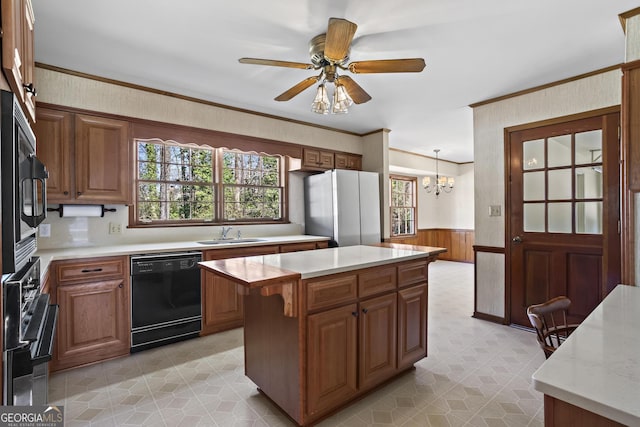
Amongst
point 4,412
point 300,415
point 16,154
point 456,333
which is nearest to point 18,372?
point 4,412

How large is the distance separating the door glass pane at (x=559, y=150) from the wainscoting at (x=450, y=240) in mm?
4287

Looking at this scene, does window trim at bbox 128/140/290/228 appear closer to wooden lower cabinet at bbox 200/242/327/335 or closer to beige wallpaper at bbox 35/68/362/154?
beige wallpaper at bbox 35/68/362/154

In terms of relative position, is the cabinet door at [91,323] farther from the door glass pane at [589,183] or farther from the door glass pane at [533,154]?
the door glass pane at [589,183]

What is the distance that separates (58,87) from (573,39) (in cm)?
426

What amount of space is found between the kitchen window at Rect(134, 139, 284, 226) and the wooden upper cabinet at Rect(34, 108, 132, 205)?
41 cm

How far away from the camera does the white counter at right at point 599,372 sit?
705 millimetres

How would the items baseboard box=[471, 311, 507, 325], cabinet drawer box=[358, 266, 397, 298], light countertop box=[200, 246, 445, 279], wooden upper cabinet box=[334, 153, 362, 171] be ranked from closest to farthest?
light countertop box=[200, 246, 445, 279], cabinet drawer box=[358, 266, 397, 298], baseboard box=[471, 311, 507, 325], wooden upper cabinet box=[334, 153, 362, 171]

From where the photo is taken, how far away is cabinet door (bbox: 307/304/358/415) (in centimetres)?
179

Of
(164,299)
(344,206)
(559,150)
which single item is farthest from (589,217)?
(164,299)

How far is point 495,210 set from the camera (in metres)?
3.62

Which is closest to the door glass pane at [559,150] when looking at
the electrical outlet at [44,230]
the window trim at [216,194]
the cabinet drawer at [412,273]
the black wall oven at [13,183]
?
the cabinet drawer at [412,273]

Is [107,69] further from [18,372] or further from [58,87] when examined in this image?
[18,372]

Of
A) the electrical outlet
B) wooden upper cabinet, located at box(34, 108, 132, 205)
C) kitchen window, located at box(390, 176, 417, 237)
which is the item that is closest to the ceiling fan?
wooden upper cabinet, located at box(34, 108, 132, 205)

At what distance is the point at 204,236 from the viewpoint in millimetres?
3828
